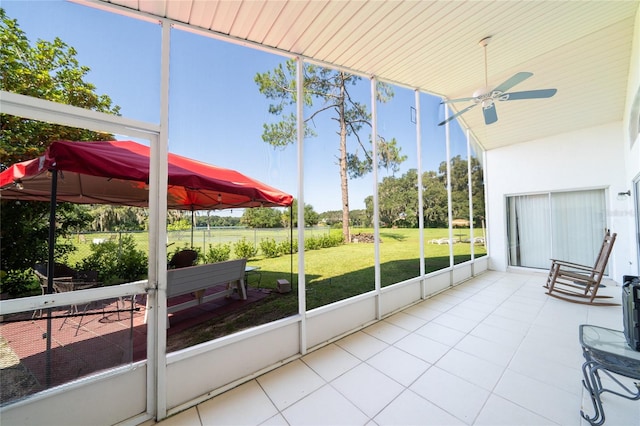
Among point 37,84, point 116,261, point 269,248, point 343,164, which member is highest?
point 343,164

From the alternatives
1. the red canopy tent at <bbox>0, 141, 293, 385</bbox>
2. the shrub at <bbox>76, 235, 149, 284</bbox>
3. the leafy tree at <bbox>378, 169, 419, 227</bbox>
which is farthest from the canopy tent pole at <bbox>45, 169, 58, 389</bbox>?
the leafy tree at <bbox>378, 169, 419, 227</bbox>

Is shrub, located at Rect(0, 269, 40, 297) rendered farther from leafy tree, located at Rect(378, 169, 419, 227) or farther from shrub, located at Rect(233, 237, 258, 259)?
leafy tree, located at Rect(378, 169, 419, 227)

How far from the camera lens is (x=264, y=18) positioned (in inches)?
81.0

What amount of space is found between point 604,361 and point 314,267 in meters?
5.75

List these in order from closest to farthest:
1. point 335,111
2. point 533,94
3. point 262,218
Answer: point 533,94
point 262,218
point 335,111

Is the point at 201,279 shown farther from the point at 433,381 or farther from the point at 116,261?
the point at 433,381

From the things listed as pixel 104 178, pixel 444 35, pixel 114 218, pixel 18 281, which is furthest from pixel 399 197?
pixel 18 281

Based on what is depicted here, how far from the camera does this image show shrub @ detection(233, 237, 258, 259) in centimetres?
693

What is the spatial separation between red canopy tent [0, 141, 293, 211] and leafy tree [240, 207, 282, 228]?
2.67m

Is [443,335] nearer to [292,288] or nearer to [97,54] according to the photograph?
[292,288]

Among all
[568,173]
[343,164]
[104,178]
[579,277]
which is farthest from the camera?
[343,164]

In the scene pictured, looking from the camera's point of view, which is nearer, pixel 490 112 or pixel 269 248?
pixel 490 112

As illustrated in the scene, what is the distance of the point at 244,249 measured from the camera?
7098 millimetres

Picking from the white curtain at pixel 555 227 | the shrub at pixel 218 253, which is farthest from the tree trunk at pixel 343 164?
the white curtain at pixel 555 227
